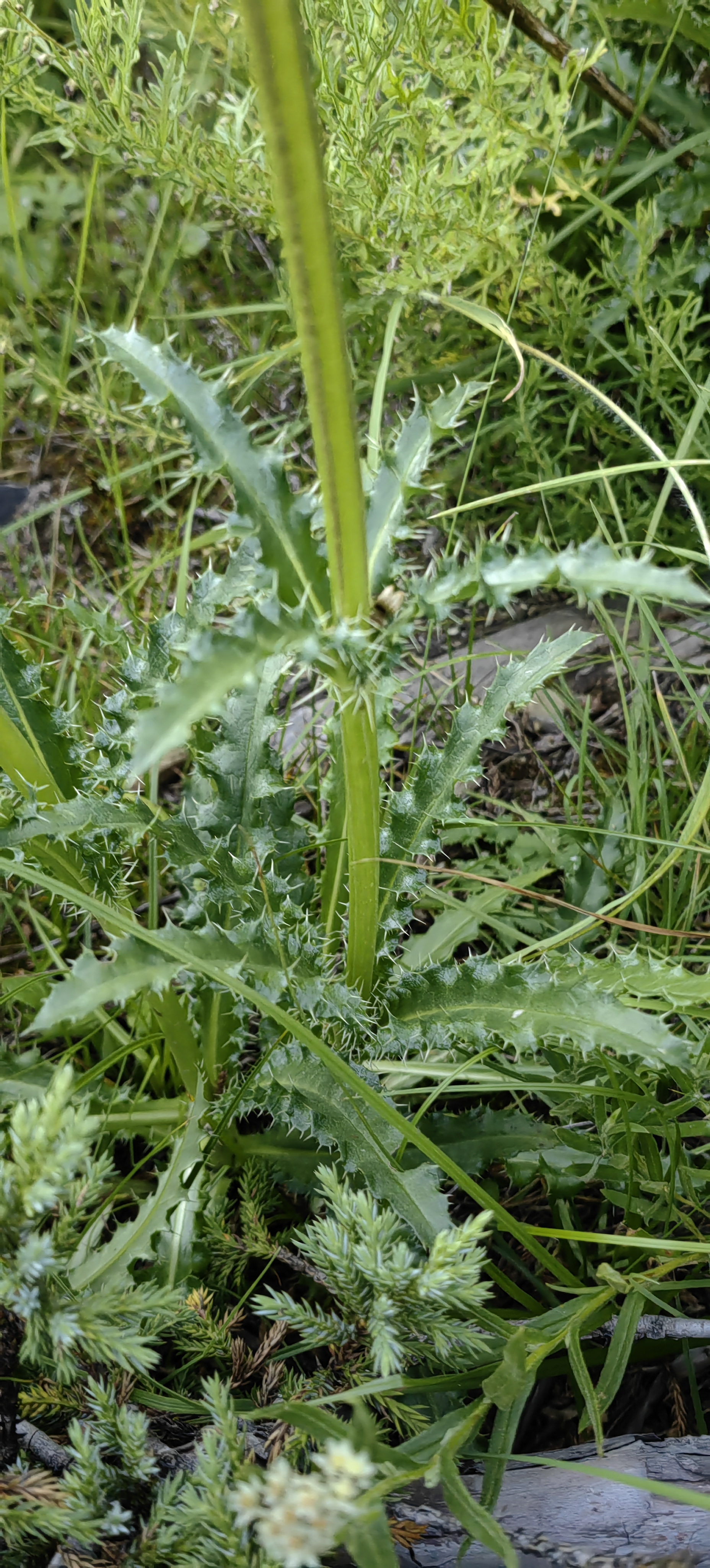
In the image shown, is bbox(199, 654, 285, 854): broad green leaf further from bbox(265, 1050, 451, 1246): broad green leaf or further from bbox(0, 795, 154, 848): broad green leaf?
bbox(265, 1050, 451, 1246): broad green leaf

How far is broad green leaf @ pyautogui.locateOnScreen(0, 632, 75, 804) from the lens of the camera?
127 centimetres

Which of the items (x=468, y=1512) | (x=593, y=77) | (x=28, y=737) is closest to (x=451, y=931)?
(x=28, y=737)

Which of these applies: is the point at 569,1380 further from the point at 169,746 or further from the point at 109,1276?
the point at 169,746

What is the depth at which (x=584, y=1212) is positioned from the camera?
4.71ft

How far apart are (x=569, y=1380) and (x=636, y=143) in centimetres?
229

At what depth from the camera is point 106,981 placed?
37.9 inches

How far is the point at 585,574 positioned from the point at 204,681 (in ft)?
1.07

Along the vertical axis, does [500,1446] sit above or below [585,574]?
below

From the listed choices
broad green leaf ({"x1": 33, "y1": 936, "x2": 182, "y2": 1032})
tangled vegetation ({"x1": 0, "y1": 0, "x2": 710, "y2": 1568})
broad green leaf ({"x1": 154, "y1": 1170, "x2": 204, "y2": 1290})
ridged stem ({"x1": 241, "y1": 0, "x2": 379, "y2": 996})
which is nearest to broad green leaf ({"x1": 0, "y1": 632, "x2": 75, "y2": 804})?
tangled vegetation ({"x1": 0, "y1": 0, "x2": 710, "y2": 1568})

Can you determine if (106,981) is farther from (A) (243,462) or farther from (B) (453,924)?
(B) (453,924)

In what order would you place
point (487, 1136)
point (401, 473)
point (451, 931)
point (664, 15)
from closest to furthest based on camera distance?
point (401, 473) < point (487, 1136) < point (451, 931) < point (664, 15)

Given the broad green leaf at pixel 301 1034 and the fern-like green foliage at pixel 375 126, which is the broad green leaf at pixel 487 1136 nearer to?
the broad green leaf at pixel 301 1034

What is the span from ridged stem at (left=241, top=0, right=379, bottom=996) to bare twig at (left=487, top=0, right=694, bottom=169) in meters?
1.15

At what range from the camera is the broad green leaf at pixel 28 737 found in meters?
1.27
